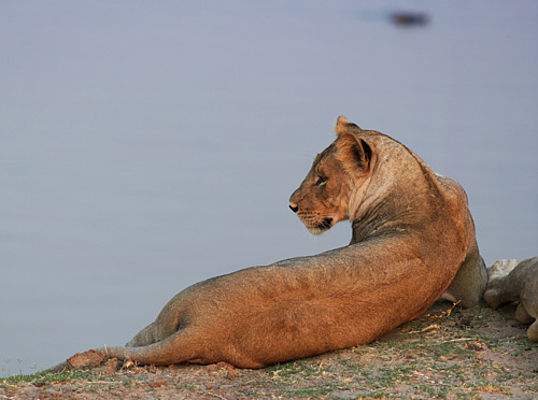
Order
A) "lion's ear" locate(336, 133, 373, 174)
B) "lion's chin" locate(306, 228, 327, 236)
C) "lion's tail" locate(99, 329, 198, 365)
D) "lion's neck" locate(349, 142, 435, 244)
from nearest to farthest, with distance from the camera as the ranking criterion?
"lion's tail" locate(99, 329, 198, 365), "lion's neck" locate(349, 142, 435, 244), "lion's ear" locate(336, 133, 373, 174), "lion's chin" locate(306, 228, 327, 236)

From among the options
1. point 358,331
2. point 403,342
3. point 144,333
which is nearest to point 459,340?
point 403,342

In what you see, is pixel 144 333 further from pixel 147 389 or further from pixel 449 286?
pixel 449 286

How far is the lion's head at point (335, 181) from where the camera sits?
979cm

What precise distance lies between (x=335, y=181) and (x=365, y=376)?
120 inches

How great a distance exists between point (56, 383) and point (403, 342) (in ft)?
11.9

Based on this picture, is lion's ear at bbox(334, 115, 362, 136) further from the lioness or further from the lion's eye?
the lion's eye

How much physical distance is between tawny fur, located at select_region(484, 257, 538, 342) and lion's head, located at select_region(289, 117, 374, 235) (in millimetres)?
1942

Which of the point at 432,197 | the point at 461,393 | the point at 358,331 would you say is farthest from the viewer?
the point at 432,197

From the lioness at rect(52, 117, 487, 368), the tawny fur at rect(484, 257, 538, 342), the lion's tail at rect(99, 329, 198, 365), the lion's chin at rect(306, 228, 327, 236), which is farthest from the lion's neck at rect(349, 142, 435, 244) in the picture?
the lion's tail at rect(99, 329, 198, 365)

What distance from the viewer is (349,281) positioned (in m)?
8.02

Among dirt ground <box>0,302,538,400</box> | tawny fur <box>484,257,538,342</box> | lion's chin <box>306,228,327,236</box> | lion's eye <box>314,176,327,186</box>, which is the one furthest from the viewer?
lion's chin <box>306,228,327,236</box>

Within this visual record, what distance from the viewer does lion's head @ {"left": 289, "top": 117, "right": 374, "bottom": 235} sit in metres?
9.79

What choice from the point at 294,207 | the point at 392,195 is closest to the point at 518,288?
the point at 392,195

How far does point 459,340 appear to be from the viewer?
344 inches
